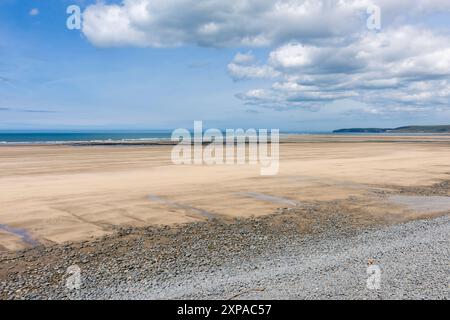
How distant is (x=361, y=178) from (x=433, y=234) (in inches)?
431

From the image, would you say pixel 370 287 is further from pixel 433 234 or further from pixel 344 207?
pixel 344 207

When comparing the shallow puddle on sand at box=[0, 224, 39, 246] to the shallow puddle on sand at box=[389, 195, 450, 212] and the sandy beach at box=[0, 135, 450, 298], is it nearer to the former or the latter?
the sandy beach at box=[0, 135, 450, 298]

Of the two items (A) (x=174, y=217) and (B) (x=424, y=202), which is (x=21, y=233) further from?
(B) (x=424, y=202)

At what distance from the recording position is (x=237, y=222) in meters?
11.6

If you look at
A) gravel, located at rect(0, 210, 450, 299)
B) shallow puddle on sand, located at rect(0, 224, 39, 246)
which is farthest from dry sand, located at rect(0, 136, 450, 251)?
gravel, located at rect(0, 210, 450, 299)

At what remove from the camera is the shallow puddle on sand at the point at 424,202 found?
13.7 m

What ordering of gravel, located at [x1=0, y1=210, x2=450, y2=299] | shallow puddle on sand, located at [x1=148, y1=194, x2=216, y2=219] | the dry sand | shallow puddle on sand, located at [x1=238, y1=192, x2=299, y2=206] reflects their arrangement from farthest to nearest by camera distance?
shallow puddle on sand, located at [x1=238, y1=192, x2=299, y2=206] → shallow puddle on sand, located at [x1=148, y1=194, x2=216, y2=219] → the dry sand → gravel, located at [x1=0, y1=210, x2=450, y2=299]

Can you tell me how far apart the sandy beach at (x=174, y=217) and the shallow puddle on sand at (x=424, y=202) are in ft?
0.12

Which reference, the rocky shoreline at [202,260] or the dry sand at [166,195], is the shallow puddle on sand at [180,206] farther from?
the rocky shoreline at [202,260]

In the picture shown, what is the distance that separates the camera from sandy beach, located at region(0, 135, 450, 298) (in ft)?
26.1

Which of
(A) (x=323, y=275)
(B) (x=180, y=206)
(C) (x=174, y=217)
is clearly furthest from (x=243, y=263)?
(B) (x=180, y=206)

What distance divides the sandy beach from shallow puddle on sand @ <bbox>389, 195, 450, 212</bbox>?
36mm

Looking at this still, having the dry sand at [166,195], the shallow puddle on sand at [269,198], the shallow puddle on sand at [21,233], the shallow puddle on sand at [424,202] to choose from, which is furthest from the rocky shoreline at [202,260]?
the shallow puddle on sand at [269,198]

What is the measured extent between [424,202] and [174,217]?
30.7ft
